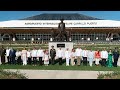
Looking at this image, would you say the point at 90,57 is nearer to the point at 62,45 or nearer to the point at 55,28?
the point at 62,45

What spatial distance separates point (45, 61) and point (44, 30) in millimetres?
41881

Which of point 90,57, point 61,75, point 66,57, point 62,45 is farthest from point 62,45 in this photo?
point 61,75

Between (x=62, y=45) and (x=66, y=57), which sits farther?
(x=62, y=45)

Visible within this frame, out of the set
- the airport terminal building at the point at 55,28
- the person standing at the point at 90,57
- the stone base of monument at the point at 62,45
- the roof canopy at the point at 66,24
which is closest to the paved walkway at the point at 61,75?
the person standing at the point at 90,57

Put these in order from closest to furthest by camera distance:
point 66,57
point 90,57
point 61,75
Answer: point 61,75 < point 90,57 < point 66,57

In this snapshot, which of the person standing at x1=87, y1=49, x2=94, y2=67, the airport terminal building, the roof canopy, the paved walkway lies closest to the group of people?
the person standing at x1=87, y1=49, x2=94, y2=67

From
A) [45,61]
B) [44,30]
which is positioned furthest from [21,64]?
[44,30]

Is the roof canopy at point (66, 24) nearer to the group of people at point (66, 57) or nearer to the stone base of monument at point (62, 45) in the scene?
the stone base of monument at point (62, 45)

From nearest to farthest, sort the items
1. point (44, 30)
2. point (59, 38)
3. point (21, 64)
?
point (21, 64) → point (59, 38) → point (44, 30)
